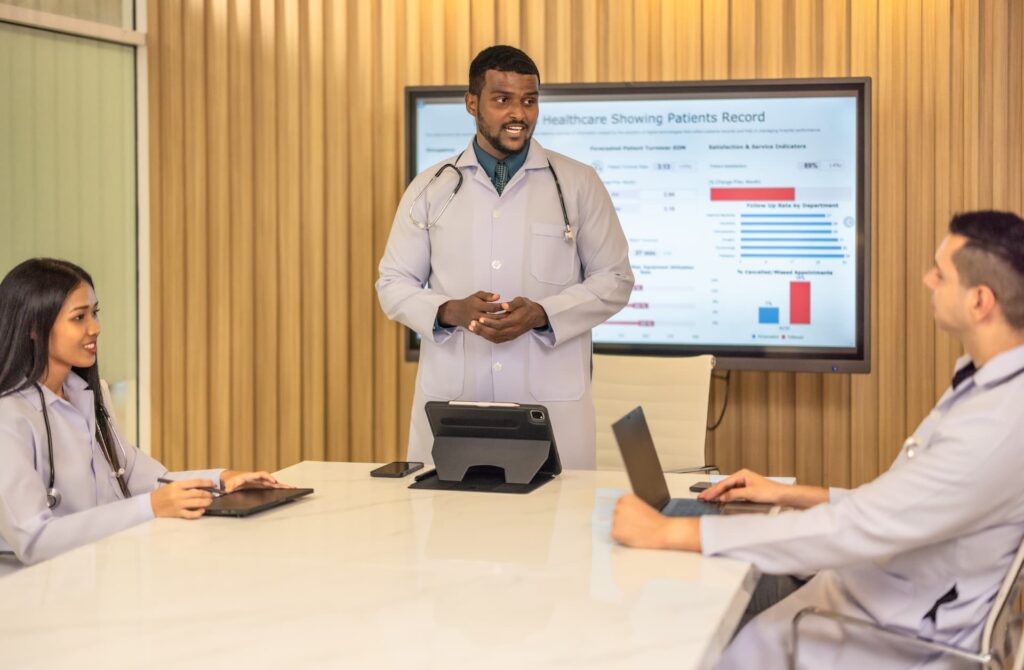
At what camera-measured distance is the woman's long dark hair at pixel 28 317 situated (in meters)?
2.54

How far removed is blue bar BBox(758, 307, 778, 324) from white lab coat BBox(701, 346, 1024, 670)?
2.38 meters

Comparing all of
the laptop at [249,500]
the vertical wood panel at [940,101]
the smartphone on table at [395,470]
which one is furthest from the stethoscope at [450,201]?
the vertical wood panel at [940,101]

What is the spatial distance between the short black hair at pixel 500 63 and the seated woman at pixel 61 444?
1.27m

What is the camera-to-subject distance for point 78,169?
493 centimetres

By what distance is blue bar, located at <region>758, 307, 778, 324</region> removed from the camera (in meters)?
4.45

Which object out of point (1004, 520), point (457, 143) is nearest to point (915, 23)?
point (457, 143)

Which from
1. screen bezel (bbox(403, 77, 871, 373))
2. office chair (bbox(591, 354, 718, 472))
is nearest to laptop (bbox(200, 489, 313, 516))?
office chair (bbox(591, 354, 718, 472))

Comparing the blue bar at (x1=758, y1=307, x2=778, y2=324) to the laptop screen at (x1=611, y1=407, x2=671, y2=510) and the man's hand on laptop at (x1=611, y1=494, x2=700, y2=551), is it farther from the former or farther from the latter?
the man's hand on laptop at (x1=611, y1=494, x2=700, y2=551)

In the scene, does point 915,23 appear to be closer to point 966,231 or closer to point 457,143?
point 457,143

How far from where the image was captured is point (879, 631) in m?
1.93

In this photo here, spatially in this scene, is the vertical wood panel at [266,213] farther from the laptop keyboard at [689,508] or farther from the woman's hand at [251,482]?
the laptop keyboard at [689,508]

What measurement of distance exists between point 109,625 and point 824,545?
3.76 ft

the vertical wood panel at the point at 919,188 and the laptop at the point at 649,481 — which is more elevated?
the vertical wood panel at the point at 919,188

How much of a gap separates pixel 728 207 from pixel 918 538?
2749 mm
